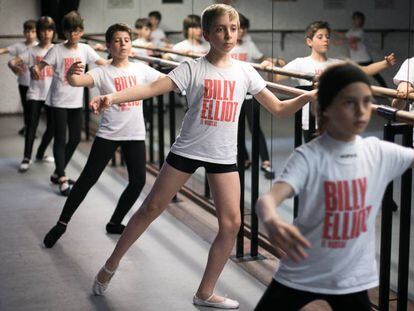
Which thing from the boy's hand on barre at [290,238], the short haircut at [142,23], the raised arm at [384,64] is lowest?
the boy's hand on barre at [290,238]

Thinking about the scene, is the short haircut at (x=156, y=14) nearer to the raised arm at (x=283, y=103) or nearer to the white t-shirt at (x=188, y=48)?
the white t-shirt at (x=188, y=48)

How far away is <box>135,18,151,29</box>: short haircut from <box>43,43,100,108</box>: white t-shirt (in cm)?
213

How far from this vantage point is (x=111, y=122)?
5.00m

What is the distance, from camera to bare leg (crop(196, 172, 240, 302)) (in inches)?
151

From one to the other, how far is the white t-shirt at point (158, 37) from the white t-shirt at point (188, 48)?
0.99 metres

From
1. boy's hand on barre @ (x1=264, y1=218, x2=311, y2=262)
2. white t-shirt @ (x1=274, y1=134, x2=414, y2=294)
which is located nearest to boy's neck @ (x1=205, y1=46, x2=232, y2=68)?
white t-shirt @ (x1=274, y1=134, x2=414, y2=294)

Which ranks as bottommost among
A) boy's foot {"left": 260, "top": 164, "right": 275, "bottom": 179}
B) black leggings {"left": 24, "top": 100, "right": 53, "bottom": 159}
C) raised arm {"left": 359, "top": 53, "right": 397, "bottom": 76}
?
boy's foot {"left": 260, "top": 164, "right": 275, "bottom": 179}

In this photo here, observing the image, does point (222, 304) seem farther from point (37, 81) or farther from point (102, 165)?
point (37, 81)

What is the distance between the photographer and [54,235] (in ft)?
16.7

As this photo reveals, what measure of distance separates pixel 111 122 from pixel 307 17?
4.39 ft

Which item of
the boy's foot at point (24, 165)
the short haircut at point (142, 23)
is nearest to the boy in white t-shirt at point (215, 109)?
the boy's foot at point (24, 165)

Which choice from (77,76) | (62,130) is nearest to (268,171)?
(62,130)

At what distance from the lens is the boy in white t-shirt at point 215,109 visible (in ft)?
12.1

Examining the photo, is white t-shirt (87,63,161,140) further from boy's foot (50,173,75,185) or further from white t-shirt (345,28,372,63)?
boy's foot (50,173,75,185)
